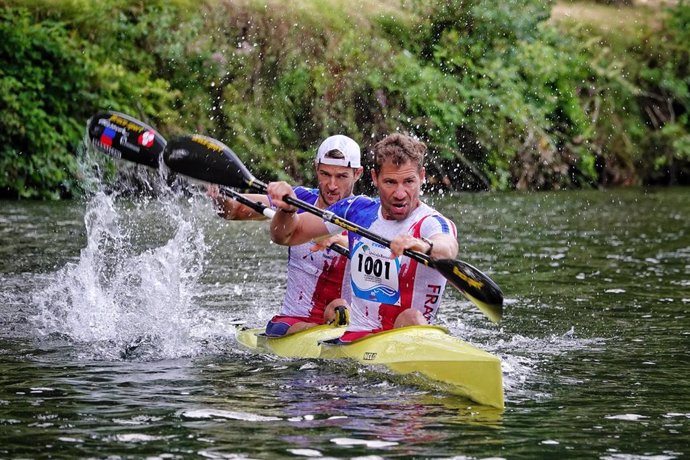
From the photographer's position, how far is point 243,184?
7.89 metres

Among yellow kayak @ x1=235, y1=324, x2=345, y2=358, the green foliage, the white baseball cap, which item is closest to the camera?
yellow kayak @ x1=235, y1=324, x2=345, y2=358

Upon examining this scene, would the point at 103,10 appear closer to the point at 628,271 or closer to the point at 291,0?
the point at 291,0

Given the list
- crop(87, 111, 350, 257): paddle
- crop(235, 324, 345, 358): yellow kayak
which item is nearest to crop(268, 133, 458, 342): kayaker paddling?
crop(235, 324, 345, 358): yellow kayak

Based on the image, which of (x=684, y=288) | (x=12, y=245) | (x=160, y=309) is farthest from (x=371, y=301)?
(x=12, y=245)

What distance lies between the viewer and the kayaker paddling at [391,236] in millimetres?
6863

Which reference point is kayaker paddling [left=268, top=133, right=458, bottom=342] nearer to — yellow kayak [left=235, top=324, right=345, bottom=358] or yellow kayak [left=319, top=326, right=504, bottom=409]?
yellow kayak [left=319, top=326, right=504, bottom=409]

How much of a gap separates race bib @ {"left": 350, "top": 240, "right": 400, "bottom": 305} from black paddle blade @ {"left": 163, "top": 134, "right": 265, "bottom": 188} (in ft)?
3.20

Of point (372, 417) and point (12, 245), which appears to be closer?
point (372, 417)

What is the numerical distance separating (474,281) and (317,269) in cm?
176

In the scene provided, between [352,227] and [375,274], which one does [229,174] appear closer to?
[352,227]

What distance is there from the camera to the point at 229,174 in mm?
7895

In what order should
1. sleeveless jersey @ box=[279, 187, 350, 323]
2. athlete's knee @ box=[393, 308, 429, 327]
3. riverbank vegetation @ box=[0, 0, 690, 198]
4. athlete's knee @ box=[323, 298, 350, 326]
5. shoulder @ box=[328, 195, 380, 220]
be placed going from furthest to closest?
1. riverbank vegetation @ box=[0, 0, 690, 198]
2. sleeveless jersey @ box=[279, 187, 350, 323]
3. athlete's knee @ box=[323, 298, 350, 326]
4. shoulder @ box=[328, 195, 380, 220]
5. athlete's knee @ box=[393, 308, 429, 327]

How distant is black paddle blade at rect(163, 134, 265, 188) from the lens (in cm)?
789

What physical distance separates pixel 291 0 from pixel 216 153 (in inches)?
654
